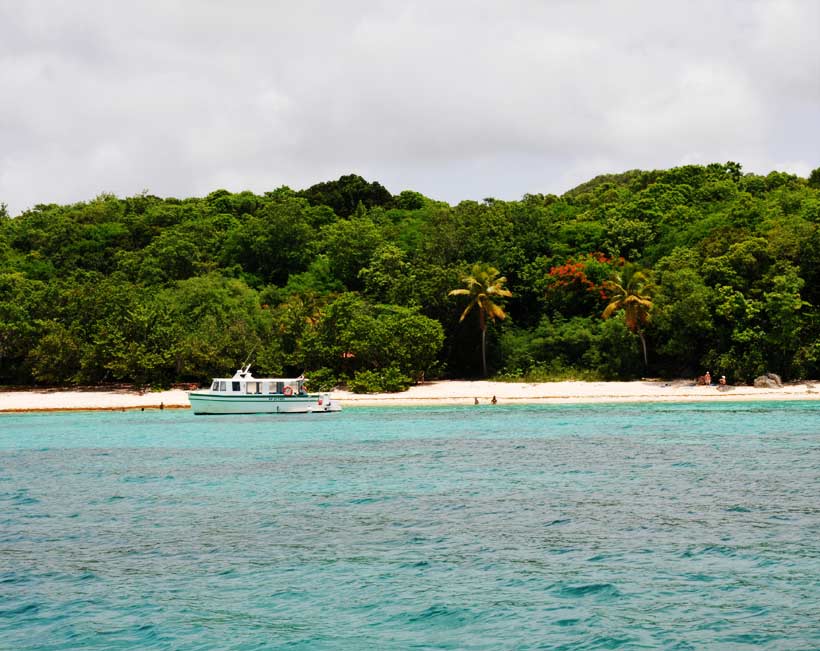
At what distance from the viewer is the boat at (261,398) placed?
152ft

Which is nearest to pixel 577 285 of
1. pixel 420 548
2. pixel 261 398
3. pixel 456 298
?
pixel 456 298

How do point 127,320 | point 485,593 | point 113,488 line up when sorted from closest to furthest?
point 485,593 → point 113,488 → point 127,320

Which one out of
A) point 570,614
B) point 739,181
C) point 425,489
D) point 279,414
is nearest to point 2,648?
point 570,614

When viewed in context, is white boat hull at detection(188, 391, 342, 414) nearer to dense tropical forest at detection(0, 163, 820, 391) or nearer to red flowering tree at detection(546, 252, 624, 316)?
dense tropical forest at detection(0, 163, 820, 391)

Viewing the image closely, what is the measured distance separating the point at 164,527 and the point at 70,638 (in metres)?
5.97

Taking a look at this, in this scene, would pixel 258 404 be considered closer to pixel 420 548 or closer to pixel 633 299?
pixel 633 299

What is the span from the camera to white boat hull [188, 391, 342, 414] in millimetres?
45969

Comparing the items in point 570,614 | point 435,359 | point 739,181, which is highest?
point 739,181

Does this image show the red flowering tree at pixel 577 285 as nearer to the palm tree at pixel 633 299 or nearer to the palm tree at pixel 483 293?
the palm tree at pixel 633 299

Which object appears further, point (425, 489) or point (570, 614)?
point (425, 489)

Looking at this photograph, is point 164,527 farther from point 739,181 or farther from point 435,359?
point 739,181

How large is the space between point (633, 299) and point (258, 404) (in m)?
22.2

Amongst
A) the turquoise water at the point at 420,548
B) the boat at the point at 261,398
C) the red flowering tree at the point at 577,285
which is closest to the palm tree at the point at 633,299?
the red flowering tree at the point at 577,285

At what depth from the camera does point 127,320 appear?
54000mm
